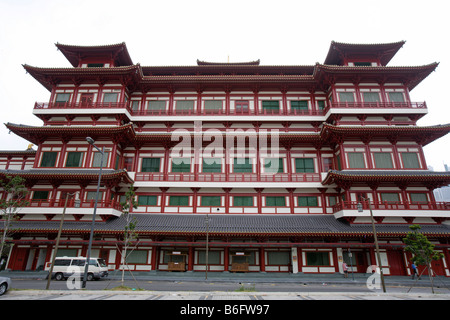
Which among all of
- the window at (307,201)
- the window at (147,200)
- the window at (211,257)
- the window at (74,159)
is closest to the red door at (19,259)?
the window at (74,159)

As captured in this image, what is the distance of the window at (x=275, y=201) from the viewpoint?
27.7 m

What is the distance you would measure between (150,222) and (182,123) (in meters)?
12.5

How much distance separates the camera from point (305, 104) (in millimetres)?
31938

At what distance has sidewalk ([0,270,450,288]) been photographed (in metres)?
20.9

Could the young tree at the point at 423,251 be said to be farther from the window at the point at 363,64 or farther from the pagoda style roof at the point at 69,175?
the pagoda style roof at the point at 69,175

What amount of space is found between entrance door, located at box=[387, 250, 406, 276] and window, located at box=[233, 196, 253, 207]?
1413cm

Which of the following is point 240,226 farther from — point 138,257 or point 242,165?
point 138,257

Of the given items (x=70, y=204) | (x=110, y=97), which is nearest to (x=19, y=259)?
(x=70, y=204)

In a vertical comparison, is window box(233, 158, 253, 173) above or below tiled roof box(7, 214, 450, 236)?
above

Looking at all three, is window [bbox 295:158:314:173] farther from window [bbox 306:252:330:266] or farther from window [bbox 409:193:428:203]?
window [bbox 409:193:428:203]

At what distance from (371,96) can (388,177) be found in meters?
11.0

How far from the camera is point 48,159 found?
27953mm

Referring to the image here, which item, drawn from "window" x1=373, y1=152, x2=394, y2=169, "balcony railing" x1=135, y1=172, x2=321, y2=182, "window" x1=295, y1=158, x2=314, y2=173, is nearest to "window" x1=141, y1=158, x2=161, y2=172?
"balcony railing" x1=135, y1=172, x2=321, y2=182
